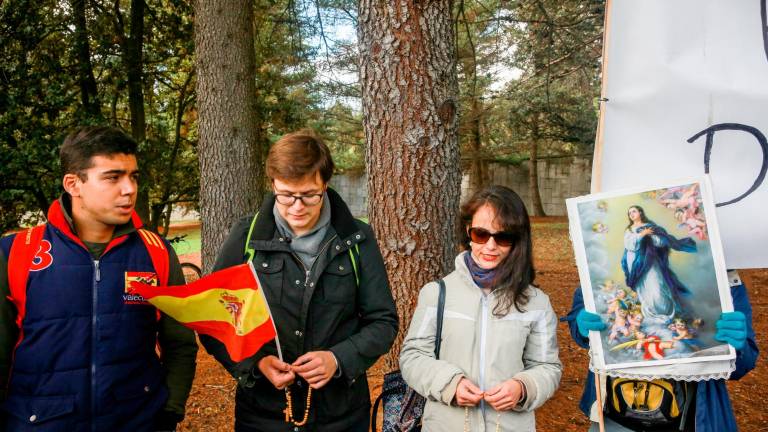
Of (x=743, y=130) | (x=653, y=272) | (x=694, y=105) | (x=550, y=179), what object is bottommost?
(x=653, y=272)

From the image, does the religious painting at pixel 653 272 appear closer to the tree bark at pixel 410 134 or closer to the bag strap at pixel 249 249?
the bag strap at pixel 249 249

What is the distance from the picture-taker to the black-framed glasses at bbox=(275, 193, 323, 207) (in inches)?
76.7

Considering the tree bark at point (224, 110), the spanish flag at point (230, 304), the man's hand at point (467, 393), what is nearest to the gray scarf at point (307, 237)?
the spanish flag at point (230, 304)

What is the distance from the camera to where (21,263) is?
72.0 inches

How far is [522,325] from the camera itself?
202cm

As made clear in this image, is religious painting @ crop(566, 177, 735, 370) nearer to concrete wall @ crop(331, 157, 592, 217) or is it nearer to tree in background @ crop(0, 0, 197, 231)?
tree in background @ crop(0, 0, 197, 231)

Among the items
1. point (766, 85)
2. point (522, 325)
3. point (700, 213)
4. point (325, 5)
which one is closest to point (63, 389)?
point (522, 325)

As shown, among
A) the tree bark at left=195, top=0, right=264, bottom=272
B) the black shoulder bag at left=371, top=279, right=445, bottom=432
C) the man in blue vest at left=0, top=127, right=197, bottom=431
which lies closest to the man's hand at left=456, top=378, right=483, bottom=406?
the black shoulder bag at left=371, top=279, right=445, bottom=432

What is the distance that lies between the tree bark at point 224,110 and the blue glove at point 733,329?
4.97 meters

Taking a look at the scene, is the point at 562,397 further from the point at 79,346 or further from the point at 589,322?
the point at 79,346

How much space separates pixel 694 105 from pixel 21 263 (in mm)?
2512

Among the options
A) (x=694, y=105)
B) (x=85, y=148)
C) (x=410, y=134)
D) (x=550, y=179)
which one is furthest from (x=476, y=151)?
(x=85, y=148)

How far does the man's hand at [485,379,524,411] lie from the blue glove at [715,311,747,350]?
0.69m

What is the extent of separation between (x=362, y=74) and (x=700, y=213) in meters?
2.19
